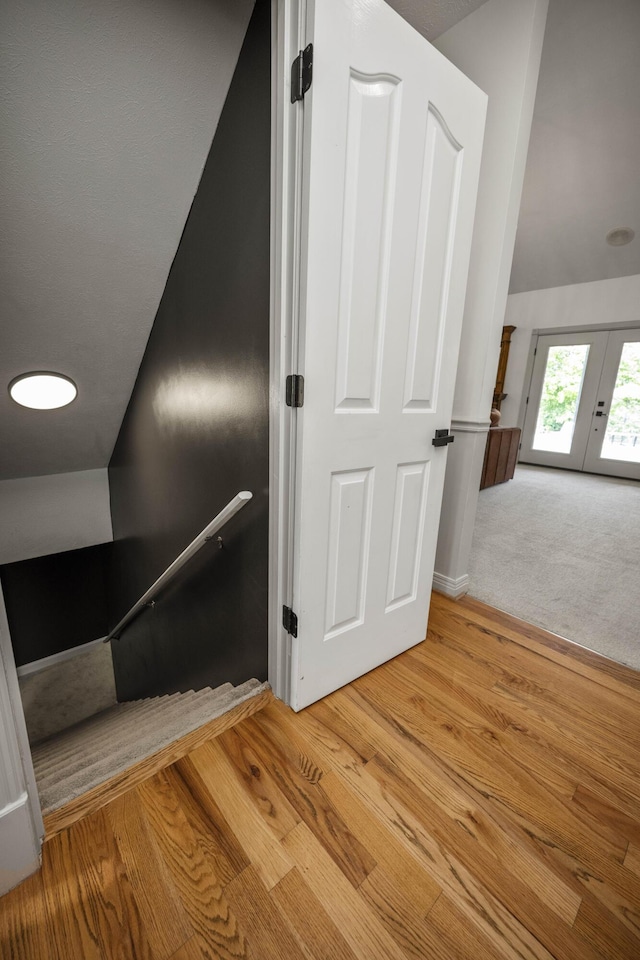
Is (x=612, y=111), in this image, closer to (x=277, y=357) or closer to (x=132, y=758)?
(x=277, y=357)

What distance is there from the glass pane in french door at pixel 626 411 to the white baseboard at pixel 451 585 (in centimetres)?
454

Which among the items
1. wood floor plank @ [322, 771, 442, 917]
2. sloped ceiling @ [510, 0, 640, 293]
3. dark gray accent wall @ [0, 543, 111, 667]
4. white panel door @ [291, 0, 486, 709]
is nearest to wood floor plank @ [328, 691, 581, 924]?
wood floor plank @ [322, 771, 442, 917]

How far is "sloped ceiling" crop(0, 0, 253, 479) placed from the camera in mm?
1088

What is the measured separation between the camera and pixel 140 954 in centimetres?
76

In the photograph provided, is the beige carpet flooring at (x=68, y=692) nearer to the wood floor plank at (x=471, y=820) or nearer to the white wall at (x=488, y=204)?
the wood floor plank at (x=471, y=820)

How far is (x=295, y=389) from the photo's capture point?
108 centimetres

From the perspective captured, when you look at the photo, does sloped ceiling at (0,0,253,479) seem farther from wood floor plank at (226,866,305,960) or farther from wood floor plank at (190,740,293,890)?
wood floor plank at (226,866,305,960)

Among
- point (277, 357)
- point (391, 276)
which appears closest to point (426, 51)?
point (391, 276)

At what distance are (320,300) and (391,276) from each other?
295mm

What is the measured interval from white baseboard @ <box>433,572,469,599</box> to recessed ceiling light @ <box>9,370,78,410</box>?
236cm

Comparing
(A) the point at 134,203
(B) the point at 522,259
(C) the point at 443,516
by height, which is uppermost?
(B) the point at 522,259

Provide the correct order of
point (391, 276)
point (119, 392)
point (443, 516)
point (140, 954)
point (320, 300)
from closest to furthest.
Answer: point (140, 954)
point (320, 300)
point (391, 276)
point (443, 516)
point (119, 392)

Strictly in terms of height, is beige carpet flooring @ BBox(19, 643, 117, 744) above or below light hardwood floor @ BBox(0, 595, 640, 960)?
below

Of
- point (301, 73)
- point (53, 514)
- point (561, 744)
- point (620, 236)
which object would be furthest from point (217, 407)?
point (620, 236)
